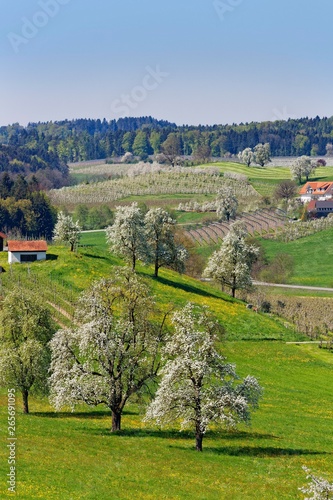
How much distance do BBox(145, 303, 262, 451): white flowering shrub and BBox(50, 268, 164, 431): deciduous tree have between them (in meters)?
3.68

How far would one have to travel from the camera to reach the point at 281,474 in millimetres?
41219

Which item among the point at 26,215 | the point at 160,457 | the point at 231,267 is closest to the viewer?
the point at 160,457

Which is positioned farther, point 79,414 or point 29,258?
point 29,258

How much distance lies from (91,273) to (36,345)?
43916 millimetres

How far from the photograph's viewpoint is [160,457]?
42.8 metres

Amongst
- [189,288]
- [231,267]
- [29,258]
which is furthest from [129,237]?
[231,267]

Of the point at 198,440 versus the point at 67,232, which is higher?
the point at 67,232

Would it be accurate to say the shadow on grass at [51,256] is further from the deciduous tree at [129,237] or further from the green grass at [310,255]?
the green grass at [310,255]

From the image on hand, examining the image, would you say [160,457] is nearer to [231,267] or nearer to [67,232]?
[67,232]

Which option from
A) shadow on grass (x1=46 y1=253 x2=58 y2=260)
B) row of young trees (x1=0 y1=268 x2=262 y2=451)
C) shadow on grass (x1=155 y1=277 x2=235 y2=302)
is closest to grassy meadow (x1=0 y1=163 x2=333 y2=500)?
row of young trees (x1=0 y1=268 x2=262 y2=451)

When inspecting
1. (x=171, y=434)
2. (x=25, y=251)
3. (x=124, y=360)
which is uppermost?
(x=124, y=360)

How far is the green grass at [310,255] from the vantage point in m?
146

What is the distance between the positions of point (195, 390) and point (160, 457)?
440 centimetres

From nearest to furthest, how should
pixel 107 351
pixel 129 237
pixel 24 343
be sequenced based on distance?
pixel 107 351 → pixel 24 343 → pixel 129 237
